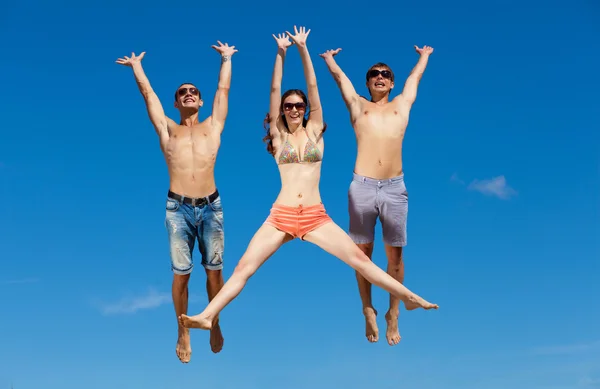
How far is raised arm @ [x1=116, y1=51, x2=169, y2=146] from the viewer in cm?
1832

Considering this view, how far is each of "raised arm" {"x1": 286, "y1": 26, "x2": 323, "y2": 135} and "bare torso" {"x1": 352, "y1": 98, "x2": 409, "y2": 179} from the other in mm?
1367

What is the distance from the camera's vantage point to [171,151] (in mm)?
17984

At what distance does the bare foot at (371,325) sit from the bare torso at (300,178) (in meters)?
3.21

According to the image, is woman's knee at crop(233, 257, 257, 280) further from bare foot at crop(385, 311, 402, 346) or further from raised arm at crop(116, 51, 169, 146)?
bare foot at crop(385, 311, 402, 346)

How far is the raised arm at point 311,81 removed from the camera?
1686 cm

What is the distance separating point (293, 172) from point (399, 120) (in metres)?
2.86

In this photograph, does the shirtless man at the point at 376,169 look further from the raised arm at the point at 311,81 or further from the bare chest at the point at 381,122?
the raised arm at the point at 311,81

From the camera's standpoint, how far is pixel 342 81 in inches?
728

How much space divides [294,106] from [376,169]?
2283 mm

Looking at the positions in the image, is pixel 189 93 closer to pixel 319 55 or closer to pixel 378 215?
pixel 319 55

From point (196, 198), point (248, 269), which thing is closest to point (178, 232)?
point (196, 198)

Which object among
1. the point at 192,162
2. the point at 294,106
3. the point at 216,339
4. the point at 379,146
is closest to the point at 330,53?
the point at 294,106

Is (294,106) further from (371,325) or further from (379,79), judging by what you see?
(371,325)

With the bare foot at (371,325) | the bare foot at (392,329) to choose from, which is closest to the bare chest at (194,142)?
the bare foot at (371,325)
